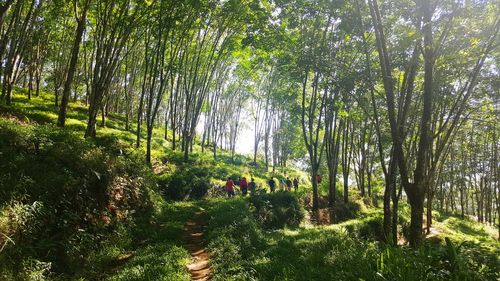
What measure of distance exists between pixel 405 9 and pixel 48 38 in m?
31.7

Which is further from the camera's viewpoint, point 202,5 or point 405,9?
point 202,5

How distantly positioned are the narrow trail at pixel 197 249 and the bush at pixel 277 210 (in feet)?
10.7

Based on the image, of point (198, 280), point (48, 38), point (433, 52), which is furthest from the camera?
point (48, 38)

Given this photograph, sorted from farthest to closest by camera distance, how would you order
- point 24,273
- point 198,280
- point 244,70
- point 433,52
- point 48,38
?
1. point 244,70
2. point 48,38
3. point 433,52
4. point 198,280
5. point 24,273

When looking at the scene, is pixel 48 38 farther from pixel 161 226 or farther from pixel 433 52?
pixel 433 52

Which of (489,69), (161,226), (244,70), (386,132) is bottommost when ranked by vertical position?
(161,226)

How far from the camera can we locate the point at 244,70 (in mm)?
34844

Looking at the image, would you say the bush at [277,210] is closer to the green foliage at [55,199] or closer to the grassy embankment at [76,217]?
the grassy embankment at [76,217]

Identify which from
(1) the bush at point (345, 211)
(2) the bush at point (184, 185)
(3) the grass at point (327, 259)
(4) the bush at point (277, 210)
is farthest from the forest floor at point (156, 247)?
(1) the bush at point (345, 211)

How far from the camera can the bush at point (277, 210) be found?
1639 cm

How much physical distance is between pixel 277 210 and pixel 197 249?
778 cm

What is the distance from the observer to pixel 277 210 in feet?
56.3

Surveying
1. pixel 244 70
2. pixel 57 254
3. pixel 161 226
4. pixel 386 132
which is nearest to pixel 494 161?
pixel 386 132

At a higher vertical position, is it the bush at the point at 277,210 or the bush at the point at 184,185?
the bush at the point at 184,185
